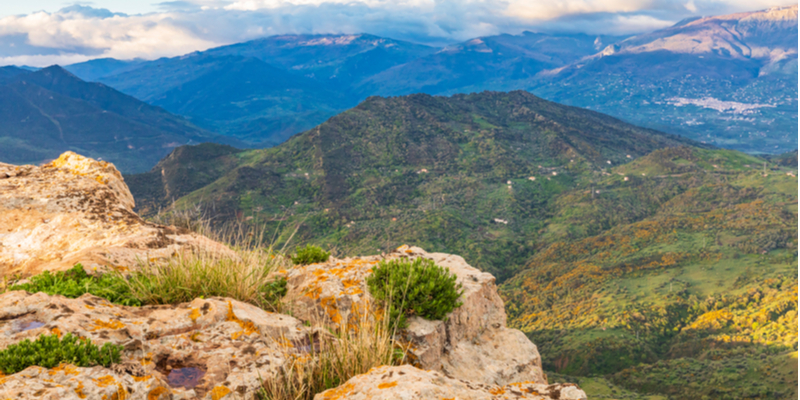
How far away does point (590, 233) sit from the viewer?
139m

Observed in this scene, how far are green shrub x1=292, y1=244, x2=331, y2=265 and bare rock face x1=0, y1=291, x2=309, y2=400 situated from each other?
3532 millimetres

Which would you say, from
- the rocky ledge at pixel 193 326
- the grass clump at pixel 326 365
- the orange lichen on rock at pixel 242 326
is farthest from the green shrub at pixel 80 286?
the grass clump at pixel 326 365

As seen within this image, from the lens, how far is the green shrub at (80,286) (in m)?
6.79

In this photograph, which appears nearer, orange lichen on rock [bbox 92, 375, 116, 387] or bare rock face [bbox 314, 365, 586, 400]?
orange lichen on rock [bbox 92, 375, 116, 387]

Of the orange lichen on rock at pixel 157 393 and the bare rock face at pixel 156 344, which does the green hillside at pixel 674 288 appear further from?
the orange lichen on rock at pixel 157 393

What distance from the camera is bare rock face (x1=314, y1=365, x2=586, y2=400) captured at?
4691mm

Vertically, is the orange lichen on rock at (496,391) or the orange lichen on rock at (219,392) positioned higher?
the orange lichen on rock at (219,392)

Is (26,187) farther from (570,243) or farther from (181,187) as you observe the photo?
(181,187)

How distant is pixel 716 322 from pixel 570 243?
51359 millimetres

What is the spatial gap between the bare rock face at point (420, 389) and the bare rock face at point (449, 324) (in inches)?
76.0

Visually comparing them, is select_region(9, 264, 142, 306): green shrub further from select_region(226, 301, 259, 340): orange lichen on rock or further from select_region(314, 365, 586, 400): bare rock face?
select_region(314, 365, 586, 400): bare rock face

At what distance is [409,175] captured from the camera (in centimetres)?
18500

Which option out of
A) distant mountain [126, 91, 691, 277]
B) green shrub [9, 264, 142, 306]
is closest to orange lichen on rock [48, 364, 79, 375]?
green shrub [9, 264, 142, 306]

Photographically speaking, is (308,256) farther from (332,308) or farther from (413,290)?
(413,290)
